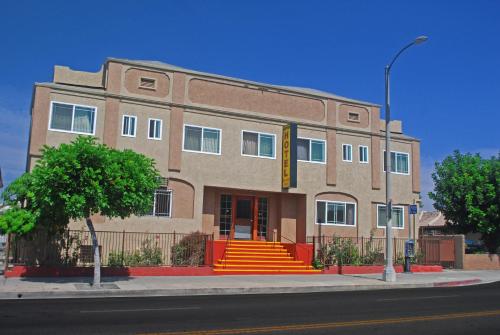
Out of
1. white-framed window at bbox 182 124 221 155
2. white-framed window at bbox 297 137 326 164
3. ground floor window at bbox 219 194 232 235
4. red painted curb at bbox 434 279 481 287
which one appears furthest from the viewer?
white-framed window at bbox 297 137 326 164

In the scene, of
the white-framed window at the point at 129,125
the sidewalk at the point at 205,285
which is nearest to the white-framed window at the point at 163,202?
the white-framed window at the point at 129,125

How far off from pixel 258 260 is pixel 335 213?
5770mm

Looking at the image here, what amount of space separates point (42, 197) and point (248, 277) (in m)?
8.84

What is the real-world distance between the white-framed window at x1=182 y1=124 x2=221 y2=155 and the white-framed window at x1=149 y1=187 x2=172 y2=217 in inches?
86.8

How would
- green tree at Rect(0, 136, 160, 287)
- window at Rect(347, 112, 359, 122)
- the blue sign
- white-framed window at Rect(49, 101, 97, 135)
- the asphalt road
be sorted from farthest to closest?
window at Rect(347, 112, 359, 122) → the blue sign → white-framed window at Rect(49, 101, 97, 135) → green tree at Rect(0, 136, 160, 287) → the asphalt road

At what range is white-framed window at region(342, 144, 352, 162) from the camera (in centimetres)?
2922

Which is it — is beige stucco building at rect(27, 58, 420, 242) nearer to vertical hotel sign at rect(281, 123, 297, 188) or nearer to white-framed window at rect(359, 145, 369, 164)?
white-framed window at rect(359, 145, 369, 164)

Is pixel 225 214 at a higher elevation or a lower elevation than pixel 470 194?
lower

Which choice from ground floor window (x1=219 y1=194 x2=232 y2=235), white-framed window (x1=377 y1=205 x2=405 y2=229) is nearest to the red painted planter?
ground floor window (x1=219 y1=194 x2=232 y2=235)

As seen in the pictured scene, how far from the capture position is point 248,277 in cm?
2206

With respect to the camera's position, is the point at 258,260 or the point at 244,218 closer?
the point at 258,260

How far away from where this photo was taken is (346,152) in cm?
2928

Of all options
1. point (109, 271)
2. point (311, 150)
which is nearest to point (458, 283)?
point (311, 150)

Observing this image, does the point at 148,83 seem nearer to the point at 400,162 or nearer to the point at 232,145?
the point at 232,145
